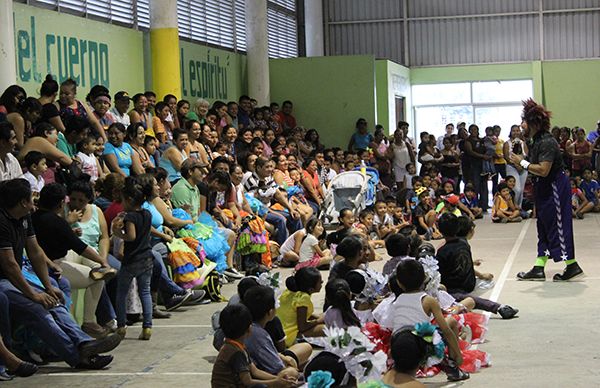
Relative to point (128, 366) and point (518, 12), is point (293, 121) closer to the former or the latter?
point (518, 12)

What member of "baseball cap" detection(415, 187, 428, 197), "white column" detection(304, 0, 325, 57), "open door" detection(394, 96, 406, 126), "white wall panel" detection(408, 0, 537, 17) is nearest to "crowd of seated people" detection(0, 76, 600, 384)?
"baseball cap" detection(415, 187, 428, 197)

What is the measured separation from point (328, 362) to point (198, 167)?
6777mm

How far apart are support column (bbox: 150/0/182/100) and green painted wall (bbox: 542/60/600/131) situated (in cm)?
1382

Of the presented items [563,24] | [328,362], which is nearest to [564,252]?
[328,362]

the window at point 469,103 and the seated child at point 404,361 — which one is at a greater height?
the window at point 469,103

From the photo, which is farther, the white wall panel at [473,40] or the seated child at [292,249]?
the white wall panel at [473,40]

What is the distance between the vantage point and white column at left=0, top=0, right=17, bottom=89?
12.1 m

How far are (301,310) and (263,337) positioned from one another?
1.43 meters

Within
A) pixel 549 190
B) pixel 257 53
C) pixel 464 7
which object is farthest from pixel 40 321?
pixel 464 7

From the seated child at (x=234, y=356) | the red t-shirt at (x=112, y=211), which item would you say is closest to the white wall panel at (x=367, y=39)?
the red t-shirt at (x=112, y=211)

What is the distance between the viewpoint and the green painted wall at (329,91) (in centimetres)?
2355

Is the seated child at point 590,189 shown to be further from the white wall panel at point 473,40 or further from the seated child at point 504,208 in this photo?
the white wall panel at point 473,40

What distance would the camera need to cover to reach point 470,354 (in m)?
7.31

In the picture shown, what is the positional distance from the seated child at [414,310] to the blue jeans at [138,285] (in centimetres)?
246
